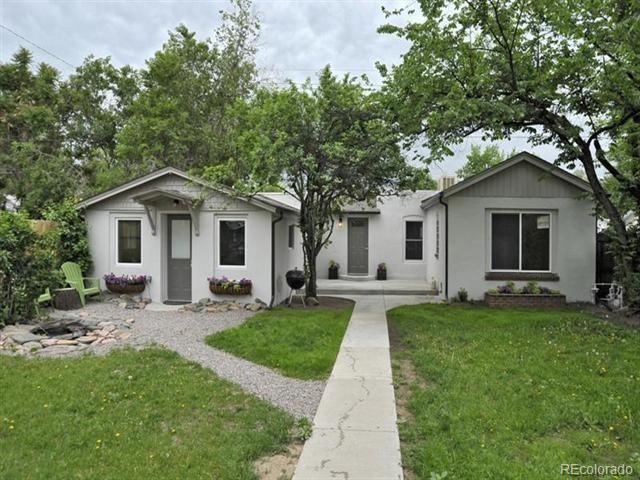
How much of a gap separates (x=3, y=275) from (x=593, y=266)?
13.2 metres

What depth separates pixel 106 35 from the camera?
1694cm

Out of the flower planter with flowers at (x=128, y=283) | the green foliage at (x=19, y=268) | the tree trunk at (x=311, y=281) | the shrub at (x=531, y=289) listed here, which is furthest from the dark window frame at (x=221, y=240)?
the shrub at (x=531, y=289)

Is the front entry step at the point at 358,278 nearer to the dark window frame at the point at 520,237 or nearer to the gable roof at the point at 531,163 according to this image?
the dark window frame at the point at 520,237

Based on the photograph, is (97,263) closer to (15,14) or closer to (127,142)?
(15,14)

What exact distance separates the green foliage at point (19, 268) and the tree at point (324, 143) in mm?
3845

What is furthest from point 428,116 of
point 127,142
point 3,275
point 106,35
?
point 127,142

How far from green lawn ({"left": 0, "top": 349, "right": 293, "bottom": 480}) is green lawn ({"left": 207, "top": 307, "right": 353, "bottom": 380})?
103 centimetres

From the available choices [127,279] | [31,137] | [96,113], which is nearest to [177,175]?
[127,279]

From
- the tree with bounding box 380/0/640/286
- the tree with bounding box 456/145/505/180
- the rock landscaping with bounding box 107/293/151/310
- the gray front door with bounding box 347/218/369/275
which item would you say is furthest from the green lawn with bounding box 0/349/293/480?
the tree with bounding box 456/145/505/180

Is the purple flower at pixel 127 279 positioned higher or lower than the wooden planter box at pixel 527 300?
higher

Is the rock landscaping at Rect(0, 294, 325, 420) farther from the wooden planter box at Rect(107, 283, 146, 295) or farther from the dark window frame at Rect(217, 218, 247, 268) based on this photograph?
the dark window frame at Rect(217, 218, 247, 268)

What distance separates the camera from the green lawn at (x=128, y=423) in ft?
10.3

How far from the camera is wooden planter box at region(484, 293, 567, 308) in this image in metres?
10.7

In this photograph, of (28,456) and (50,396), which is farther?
(50,396)
